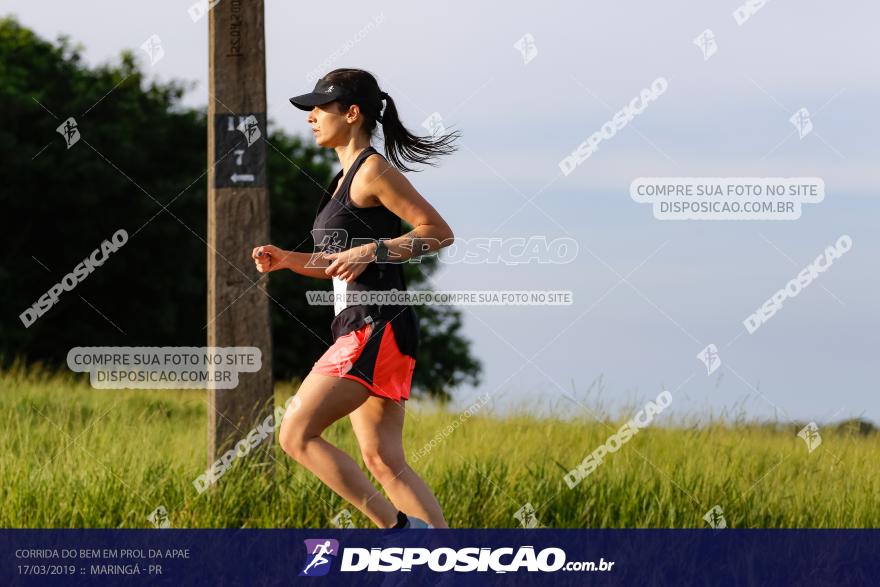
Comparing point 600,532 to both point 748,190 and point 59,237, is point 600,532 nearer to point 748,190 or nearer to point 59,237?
point 748,190

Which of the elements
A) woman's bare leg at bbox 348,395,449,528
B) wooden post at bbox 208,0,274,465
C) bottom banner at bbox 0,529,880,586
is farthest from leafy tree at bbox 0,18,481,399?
woman's bare leg at bbox 348,395,449,528

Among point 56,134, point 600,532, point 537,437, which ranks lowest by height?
point 600,532

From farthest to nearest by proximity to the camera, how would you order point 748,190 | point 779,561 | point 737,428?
point 737,428 → point 748,190 → point 779,561

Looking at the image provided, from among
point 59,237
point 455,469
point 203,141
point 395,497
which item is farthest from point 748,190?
point 203,141

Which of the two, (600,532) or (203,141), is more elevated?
(203,141)

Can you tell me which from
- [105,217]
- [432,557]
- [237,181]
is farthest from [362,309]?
[105,217]

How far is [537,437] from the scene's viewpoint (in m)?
8.18

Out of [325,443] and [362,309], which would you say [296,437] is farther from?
[362,309]

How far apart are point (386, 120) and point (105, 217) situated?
63.9 ft

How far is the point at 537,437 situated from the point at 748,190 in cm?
233

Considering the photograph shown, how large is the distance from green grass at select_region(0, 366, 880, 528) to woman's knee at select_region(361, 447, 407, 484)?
1.08 meters

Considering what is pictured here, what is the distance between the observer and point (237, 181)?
660 cm

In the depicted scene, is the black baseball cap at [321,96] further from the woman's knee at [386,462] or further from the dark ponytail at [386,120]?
the woman's knee at [386,462]

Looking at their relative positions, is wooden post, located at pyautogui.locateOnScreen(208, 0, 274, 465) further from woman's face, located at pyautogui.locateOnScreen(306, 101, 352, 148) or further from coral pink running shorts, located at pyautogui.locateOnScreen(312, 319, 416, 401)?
coral pink running shorts, located at pyautogui.locateOnScreen(312, 319, 416, 401)
